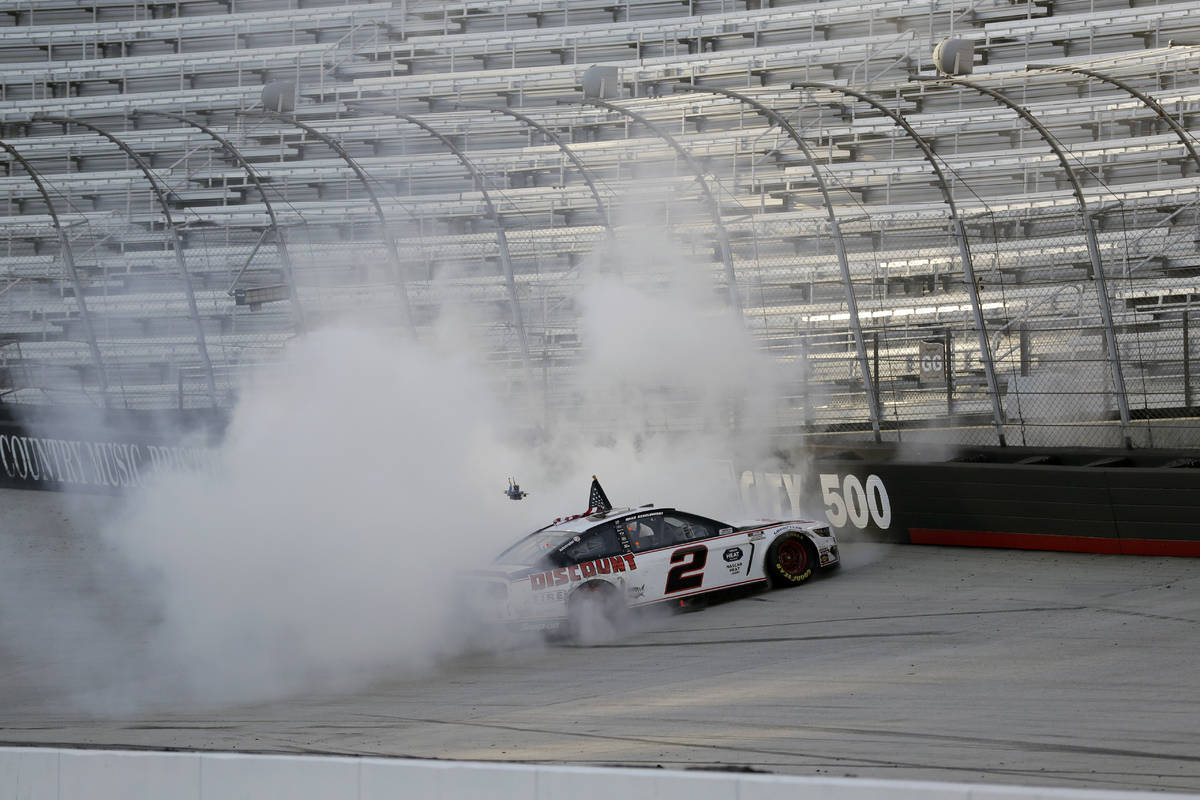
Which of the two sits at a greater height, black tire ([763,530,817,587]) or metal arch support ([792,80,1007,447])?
metal arch support ([792,80,1007,447])

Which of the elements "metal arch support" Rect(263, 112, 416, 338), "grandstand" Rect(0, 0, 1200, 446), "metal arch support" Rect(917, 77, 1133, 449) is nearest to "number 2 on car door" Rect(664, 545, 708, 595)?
"grandstand" Rect(0, 0, 1200, 446)

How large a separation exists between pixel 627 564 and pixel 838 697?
376 centimetres

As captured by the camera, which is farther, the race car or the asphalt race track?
the race car

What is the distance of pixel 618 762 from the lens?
678 centimetres

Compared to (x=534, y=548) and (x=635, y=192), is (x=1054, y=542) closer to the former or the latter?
(x=534, y=548)

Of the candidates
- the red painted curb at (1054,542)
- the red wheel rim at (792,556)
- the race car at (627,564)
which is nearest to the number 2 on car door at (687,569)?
the race car at (627,564)

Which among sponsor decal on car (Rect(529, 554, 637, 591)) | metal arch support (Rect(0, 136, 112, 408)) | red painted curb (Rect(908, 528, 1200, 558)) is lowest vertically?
red painted curb (Rect(908, 528, 1200, 558))

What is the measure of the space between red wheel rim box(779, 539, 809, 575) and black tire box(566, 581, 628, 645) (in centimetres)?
183

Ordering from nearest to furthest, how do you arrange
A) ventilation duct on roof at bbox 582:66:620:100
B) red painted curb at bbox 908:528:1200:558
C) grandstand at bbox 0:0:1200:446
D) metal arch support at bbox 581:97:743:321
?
red painted curb at bbox 908:528:1200:558, grandstand at bbox 0:0:1200:446, ventilation duct on roof at bbox 582:66:620:100, metal arch support at bbox 581:97:743:321

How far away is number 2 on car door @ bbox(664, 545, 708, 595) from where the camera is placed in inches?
486

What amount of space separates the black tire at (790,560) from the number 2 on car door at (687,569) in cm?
72

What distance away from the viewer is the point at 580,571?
11812 millimetres

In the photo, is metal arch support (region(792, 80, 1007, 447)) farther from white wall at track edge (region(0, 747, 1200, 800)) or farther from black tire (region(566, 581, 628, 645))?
white wall at track edge (region(0, 747, 1200, 800))

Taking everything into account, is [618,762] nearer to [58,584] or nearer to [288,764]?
[288,764]
